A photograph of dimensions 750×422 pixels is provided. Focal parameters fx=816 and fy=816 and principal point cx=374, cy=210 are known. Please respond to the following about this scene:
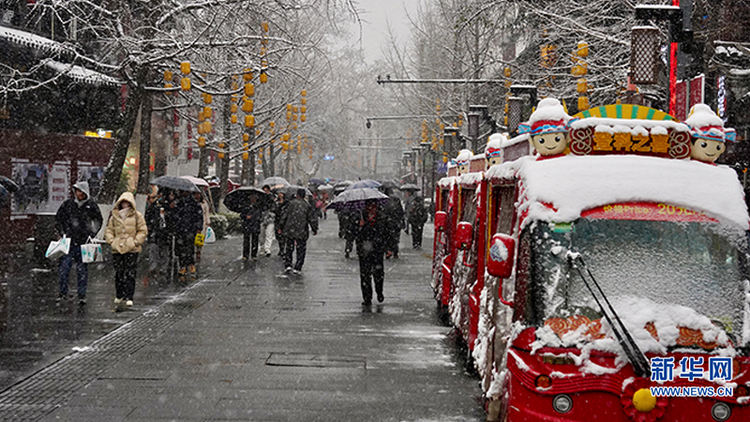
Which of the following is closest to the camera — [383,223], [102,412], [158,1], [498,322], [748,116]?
[498,322]

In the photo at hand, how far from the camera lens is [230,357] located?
9.02 m

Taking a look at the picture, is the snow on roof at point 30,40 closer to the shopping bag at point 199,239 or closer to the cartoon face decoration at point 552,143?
the shopping bag at point 199,239

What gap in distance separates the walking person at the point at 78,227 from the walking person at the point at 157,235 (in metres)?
3.35

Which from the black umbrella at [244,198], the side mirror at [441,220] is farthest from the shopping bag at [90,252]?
the black umbrella at [244,198]

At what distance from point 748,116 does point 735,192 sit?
58.7ft

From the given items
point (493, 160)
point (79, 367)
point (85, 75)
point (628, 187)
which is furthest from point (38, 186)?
A: point (628, 187)

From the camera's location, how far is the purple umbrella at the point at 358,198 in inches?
511

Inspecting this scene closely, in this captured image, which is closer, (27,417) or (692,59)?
(27,417)

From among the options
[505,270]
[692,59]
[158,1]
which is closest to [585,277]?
[505,270]

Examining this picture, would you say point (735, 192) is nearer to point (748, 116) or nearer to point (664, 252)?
point (664, 252)

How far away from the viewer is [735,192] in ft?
17.5

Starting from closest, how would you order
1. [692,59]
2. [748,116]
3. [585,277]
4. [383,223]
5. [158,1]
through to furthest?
[585,277] < [692,59] < [383,223] < [158,1] < [748,116]

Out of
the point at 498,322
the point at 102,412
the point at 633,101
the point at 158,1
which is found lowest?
the point at 102,412

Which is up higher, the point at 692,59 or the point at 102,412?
the point at 692,59
